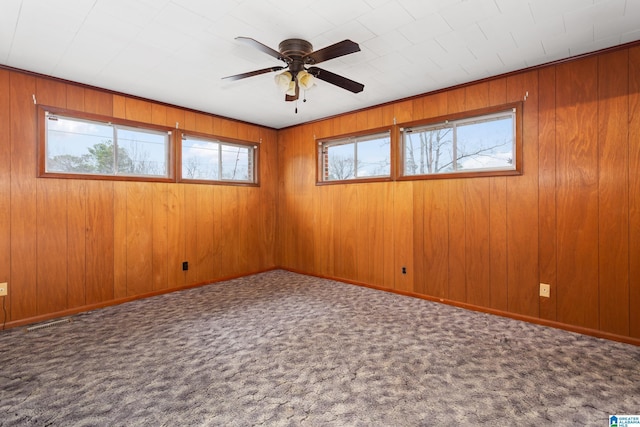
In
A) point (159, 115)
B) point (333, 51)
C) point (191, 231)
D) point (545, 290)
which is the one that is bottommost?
point (545, 290)

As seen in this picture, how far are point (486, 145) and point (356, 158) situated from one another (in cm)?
172

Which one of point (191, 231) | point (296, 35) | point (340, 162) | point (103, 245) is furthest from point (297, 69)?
point (103, 245)

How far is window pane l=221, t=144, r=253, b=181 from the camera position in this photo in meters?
4.81

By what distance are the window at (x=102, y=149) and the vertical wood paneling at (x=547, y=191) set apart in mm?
4284

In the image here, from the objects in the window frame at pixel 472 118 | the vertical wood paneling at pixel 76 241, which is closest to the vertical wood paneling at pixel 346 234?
the window frame at pixel 472 118

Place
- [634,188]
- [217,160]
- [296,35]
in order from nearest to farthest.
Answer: [296,35] < [634,188] < [217,160]

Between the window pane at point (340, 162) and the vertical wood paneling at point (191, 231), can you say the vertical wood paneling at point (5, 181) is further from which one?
the window pane at point (340, 162)

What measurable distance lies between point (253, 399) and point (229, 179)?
11.7 feet

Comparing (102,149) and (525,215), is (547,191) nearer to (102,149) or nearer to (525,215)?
(525,215)

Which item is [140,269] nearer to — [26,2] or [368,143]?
[26,2]

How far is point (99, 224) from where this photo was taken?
3.51m

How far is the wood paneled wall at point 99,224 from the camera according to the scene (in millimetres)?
2986

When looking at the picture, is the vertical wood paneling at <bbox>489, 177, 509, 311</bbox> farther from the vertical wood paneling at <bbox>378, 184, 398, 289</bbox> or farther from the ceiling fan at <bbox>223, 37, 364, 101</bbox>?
the ceiling fan at <bbox>223, 37, 364, 101</bbox>

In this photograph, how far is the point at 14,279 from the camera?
297cm
